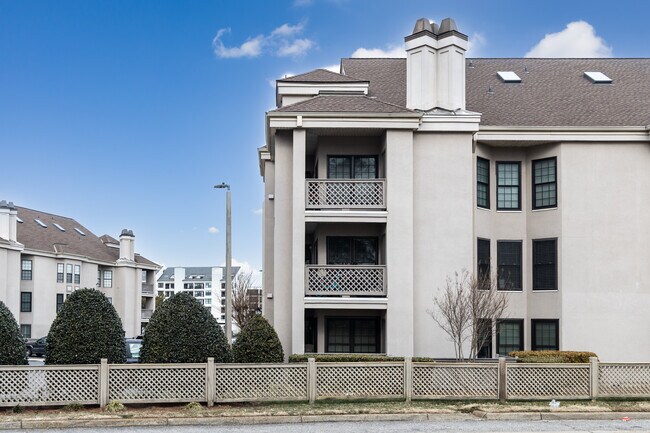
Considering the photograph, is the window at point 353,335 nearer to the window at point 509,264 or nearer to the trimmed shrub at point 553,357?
the window at point 509,264

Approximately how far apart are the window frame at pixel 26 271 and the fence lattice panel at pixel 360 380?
41758mm

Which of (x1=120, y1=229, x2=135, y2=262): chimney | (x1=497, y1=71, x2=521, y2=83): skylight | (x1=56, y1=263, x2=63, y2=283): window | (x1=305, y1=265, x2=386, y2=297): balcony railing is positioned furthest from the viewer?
(x1=120, y1=229, x2=135, y2=262): chimney

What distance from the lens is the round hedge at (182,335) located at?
1739 cm

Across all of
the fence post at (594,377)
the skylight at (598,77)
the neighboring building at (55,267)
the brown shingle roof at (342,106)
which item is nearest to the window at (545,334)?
the fence post at (594,377)

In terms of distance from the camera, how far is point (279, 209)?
23.3m

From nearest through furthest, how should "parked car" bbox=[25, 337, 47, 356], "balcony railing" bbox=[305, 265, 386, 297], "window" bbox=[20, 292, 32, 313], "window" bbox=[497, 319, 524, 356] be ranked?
"balcony railing" bbox=[305, 265, 386, 297], "window" bbox=[497, 319, 524, 356], "parked car" bbox=[25, 337, 47, 356], "window" bbox=[20, 292, 32, 313]

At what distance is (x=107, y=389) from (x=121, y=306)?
50.7 metres

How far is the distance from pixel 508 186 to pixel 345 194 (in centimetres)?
628

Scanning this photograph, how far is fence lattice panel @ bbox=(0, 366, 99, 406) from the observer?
636 inches

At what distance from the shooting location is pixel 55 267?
55781mm

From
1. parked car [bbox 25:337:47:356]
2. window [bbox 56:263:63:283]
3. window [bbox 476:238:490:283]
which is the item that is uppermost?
window [bbox 476:238:490:283]

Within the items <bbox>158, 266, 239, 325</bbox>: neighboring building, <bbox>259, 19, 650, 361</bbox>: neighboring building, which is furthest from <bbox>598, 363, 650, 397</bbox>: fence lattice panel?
<bbox>158, 266, 239, 325</bbox>: neighboring building

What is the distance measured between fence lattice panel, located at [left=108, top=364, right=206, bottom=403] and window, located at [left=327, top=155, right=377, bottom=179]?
960 cm

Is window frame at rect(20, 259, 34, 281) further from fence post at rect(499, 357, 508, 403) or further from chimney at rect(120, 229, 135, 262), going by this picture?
fence post at rect(499, 357, 508, 403)
